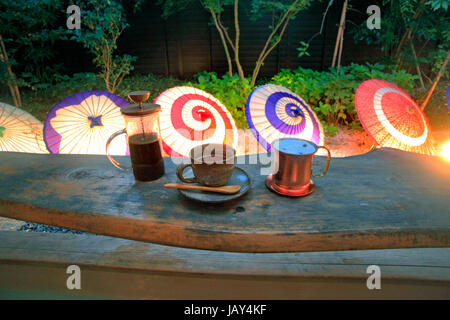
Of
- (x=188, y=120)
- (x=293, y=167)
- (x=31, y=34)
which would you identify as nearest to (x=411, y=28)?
(x=188, y=120)

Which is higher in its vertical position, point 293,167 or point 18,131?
point 293,167

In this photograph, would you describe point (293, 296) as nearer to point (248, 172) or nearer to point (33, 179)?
point (248, 172)

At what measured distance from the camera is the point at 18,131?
2.15m

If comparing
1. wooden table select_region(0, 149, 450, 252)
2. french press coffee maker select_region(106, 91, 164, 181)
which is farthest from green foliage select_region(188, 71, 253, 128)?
french press coffee maker select_region(106, 91, 164, 181)

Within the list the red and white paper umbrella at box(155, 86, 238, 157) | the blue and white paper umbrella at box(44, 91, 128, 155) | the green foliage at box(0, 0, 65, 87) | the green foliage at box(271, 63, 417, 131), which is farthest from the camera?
the green foliage at box(0, 0, 65, 87)

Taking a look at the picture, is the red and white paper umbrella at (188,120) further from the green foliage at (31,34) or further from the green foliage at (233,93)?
the green foliage at (31,34)

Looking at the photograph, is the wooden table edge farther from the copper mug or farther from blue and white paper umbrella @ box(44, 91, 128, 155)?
blue and white paper umbrella @ box(44, 91, 128, 155)

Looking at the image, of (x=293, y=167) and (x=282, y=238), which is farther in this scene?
(x=293, y=167)

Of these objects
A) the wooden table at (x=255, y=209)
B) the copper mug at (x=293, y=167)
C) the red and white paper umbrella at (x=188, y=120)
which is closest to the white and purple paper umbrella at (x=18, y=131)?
the wooden table at (x=255, y=209)

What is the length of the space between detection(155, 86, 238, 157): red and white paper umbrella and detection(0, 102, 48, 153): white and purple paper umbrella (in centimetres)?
112

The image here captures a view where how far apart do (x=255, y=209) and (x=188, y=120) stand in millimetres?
1032

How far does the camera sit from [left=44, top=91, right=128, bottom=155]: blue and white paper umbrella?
1.98 meters

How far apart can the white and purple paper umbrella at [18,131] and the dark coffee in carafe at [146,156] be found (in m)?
1.50

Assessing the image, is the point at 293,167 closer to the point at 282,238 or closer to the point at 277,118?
the point at 282,238
